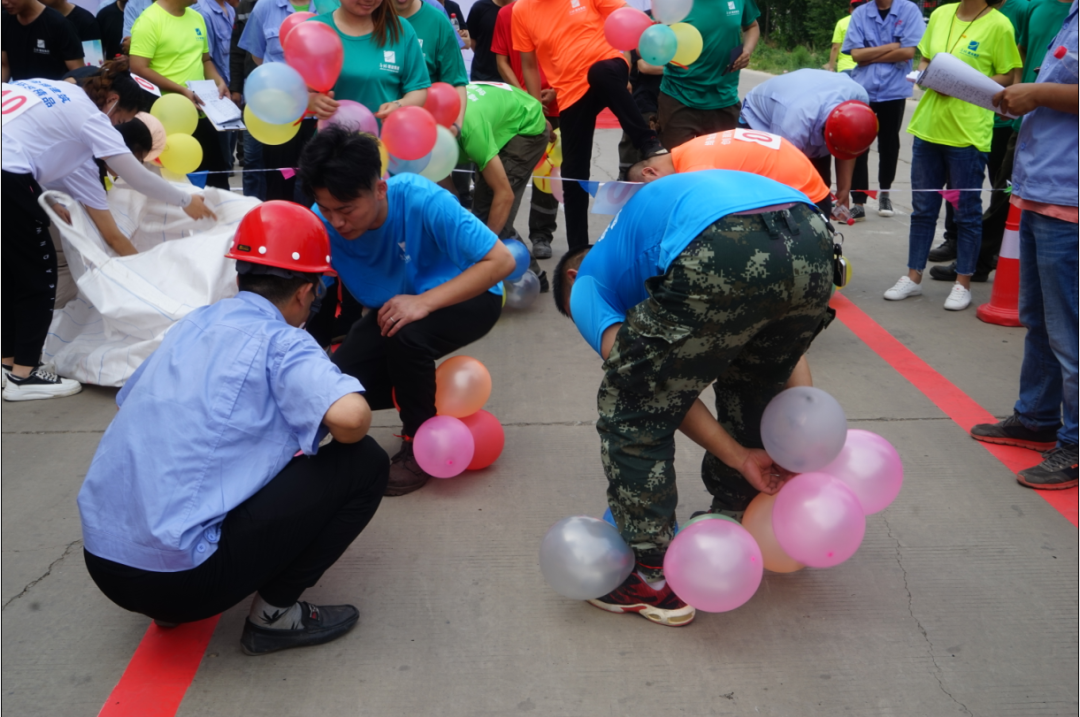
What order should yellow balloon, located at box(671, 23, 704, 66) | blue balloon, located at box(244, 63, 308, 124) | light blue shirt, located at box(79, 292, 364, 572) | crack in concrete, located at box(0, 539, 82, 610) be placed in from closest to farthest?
1. light blue shirt, located at box(79, 292, 364, 572)
2. crack in concrete, located at box(0, 539, 82, 610)
3. blue balloon, located at box(244, 63, 308, 124)
4. yellow balloon, located at box(671, 23, 704, 66)

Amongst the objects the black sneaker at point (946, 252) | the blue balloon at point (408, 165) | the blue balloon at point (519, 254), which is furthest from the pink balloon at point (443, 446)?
the black sneaker at point (946, 252)

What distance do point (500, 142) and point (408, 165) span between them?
3.38ft

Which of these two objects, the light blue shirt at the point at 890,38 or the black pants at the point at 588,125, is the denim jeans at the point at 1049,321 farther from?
the light blue shirt at the point at 890,38

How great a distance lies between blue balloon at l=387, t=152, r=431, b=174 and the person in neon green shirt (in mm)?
2796

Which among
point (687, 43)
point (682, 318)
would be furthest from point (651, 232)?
point (687, 43)

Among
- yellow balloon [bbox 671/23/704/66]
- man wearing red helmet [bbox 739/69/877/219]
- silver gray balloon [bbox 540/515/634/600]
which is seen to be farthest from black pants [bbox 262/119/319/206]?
silver gray balloon [bbox 540/515/634/600]

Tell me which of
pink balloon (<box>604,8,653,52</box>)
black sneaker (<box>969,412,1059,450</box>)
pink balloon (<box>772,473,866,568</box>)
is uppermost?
pink balloon (<box>604,8,653,52</box>)

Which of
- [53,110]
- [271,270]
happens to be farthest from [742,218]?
[53,110]

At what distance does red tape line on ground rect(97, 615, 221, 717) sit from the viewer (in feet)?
7.25

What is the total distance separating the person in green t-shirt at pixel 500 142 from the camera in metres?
4.64

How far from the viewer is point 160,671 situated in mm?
2342

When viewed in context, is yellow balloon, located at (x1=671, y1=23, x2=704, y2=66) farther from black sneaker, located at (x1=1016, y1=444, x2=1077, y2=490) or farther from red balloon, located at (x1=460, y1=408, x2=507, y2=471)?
black sneaker, located at (x1=1016, y1=444, x2=1077, y2=490)

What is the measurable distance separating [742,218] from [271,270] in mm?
1183

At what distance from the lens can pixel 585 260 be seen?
7.84 feet
